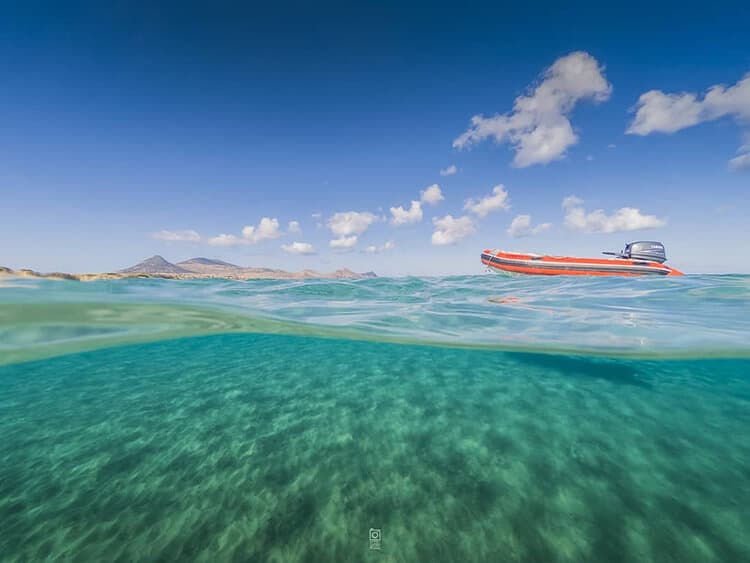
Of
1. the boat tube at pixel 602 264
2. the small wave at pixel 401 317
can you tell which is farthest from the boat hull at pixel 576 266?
the small wave at pixel 401 317

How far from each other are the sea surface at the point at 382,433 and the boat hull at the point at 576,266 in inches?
828

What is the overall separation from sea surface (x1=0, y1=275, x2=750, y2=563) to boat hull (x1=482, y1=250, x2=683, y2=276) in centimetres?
2102

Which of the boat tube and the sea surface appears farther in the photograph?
the boat tube

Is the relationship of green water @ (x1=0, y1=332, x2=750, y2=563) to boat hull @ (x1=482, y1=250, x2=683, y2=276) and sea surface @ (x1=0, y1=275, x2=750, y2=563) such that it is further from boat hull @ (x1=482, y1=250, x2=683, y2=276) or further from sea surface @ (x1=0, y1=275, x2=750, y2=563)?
boat hull @ (x1=482, y1=250, x2=683, y2=276)

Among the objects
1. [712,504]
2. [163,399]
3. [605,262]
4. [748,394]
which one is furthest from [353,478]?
[605,262]

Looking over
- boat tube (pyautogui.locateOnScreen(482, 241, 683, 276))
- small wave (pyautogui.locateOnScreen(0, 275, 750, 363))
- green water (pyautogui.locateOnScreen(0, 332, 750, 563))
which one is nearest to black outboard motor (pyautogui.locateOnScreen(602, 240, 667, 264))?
boat tube (pyautogui.locateOnScreen(482, 241, 683, 276))

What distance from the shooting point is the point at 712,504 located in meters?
3.78

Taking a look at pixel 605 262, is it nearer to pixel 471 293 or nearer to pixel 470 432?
pixel 471 293

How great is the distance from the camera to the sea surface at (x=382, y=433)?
337cm

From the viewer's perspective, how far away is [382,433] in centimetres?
564

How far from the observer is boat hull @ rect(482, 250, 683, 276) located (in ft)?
104

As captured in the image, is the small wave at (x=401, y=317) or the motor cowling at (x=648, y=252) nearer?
the small wave at (x=401, y=317)

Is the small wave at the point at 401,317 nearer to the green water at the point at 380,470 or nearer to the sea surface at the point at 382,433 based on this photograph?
the sea surface at the point at 382,433

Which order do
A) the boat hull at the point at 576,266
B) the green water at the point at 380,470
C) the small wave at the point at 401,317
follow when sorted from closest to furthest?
the green water at the point at 380,470 → the small wave at the point at 401,317 → the boat hull at the point at 576,266
